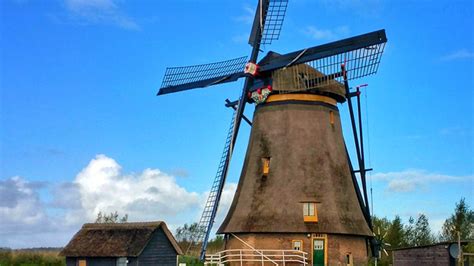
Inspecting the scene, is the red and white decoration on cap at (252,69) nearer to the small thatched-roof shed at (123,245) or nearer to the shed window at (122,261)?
the small thatched-roof shed at (123,245)

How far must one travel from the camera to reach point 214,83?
2998 cm

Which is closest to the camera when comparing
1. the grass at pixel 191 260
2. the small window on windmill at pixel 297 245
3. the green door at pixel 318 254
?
the green door at pixel 318 254

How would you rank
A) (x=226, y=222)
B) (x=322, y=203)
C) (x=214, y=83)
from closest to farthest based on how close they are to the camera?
(x=322, y=203) → (x=226, y=222) → (x=214, y=83)

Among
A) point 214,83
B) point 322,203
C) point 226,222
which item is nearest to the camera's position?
point 322,203

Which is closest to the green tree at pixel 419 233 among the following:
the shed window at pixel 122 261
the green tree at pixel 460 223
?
the green tree at pixel 460 223

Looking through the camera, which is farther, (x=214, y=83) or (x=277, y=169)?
(x=214, y=83)

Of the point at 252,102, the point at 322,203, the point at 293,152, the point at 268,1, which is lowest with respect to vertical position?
the point at 322,203

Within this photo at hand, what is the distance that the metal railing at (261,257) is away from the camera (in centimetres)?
2544

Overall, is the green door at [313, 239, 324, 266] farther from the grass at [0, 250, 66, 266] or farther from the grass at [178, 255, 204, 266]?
the grass at [0, 250, 66, 266]

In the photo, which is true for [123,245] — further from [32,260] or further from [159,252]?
[32,260]

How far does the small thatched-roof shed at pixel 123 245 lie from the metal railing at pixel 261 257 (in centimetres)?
397

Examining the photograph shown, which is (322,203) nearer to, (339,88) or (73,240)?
(339,88)

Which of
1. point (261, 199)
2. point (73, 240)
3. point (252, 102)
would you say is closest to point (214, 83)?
point (252, 102)

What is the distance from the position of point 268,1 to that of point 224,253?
1086 centimetres
